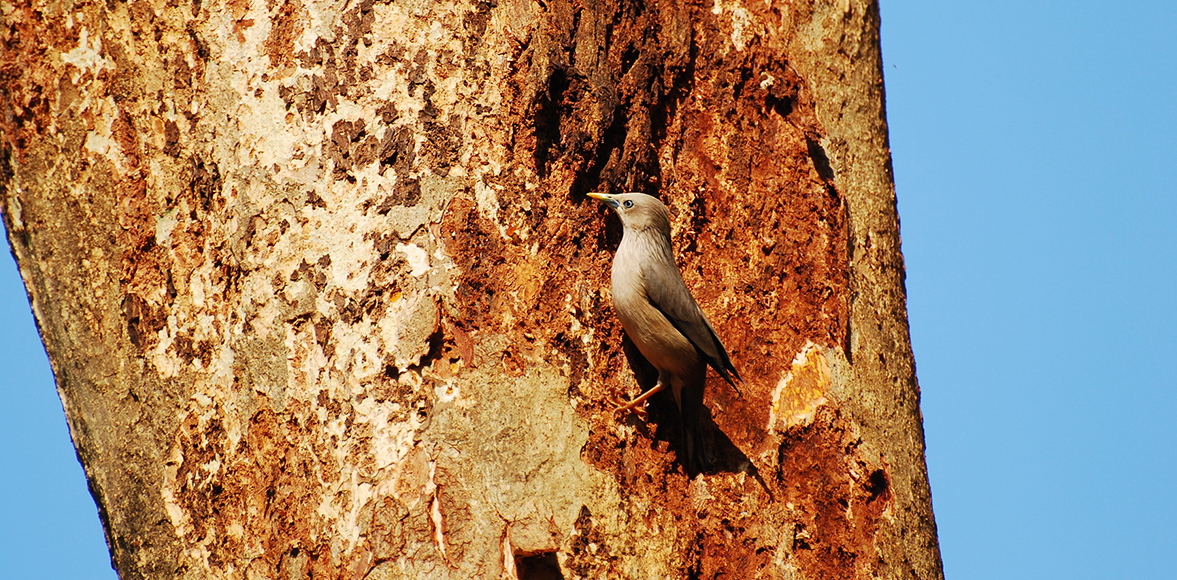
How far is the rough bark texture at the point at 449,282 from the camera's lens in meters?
3.57

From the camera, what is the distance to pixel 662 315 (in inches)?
166

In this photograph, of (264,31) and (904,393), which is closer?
(264,31)

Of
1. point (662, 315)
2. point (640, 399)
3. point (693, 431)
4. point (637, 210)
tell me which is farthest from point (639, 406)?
point (637, 210)

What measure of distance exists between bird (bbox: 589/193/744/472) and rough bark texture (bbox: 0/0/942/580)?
9 centimetres

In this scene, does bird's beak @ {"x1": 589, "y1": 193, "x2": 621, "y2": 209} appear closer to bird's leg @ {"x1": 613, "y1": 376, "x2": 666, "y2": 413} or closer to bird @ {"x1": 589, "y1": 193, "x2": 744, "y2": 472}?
bird @ {"x1": 589, "y1": 193, "x2": 744, "y2": 472}

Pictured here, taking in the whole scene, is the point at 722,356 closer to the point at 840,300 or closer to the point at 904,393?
the point at 840,300

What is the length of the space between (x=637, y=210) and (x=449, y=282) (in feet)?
3.31

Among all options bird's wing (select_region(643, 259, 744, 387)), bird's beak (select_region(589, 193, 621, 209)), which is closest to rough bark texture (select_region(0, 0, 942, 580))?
bird's beak (select_region(589, 193, 621, 209))

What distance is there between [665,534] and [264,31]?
246cm

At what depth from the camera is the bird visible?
4.07m

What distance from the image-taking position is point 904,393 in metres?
4.40

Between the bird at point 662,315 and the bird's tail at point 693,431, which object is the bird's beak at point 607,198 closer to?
the bird at point 662,315

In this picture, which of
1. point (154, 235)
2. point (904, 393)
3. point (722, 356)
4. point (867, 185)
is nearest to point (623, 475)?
point (722, 356)

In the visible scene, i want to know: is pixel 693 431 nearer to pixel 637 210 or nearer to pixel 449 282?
pixel 637 210
